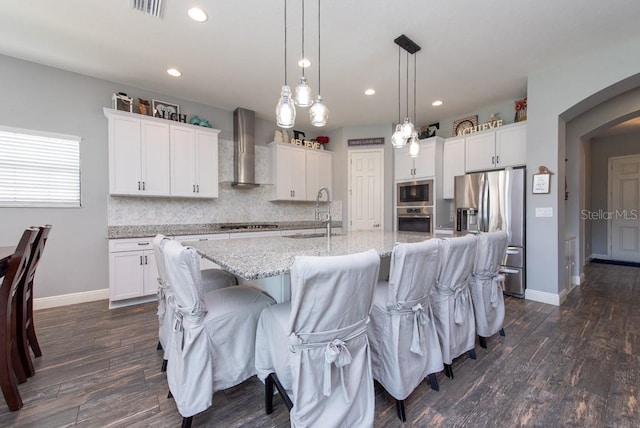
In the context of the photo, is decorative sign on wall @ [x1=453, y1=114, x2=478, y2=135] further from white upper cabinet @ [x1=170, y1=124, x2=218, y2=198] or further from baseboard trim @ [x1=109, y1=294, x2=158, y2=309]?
baseboard trim @ [x1=109, y1=294, x2=158, y2=309]

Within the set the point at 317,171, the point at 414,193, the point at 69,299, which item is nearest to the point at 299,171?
the point at 317,171

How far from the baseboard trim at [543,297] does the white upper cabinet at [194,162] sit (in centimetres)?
441

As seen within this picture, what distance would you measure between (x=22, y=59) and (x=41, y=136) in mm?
832

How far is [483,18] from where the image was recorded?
229 cm

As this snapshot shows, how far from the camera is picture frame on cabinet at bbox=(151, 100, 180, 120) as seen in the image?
12.0ft

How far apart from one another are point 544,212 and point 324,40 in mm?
3178

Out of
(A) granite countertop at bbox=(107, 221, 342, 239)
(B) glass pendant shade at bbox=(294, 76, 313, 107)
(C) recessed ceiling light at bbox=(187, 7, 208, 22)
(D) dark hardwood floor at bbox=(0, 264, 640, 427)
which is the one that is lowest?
(D) dark hardwood floor at bbox=(0, 264, 640, 427)

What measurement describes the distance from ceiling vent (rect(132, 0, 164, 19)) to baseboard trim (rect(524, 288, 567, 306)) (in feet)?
15.9

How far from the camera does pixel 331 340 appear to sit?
3.69ft

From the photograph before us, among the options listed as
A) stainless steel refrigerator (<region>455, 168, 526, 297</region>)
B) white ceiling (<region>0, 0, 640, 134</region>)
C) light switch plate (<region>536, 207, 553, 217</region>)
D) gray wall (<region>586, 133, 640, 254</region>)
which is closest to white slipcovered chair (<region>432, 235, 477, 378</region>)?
stainless steel refrigerator (<region>455, 168, 526, 297</region>)

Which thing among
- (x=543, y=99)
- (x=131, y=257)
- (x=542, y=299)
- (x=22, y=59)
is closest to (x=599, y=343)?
(x=542, y=299)

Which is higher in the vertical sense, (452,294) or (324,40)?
(324,40)

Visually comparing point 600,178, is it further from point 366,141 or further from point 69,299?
point 69,299

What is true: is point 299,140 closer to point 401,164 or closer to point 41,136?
point 401,164
